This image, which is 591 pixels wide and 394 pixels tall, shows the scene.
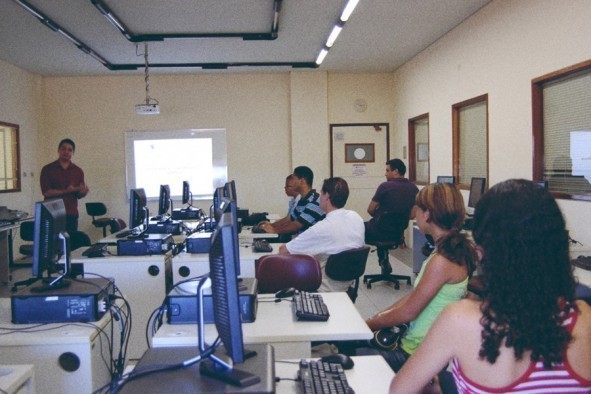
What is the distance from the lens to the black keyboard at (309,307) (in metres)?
2.23

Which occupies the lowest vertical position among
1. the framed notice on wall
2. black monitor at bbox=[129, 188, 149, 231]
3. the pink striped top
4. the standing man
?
the pink striped top

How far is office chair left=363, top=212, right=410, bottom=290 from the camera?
5609 mm

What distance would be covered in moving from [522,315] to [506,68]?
4316 mm

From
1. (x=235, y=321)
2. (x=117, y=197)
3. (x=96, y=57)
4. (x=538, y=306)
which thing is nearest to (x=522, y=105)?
(x=538, y=306)

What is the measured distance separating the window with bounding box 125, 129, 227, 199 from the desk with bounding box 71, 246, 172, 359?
5181mm

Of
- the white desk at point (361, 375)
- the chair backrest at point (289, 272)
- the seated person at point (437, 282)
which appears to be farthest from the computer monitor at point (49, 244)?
the seated person at point (437, 282)

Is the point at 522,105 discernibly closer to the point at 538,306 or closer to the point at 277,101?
the point at 538,306

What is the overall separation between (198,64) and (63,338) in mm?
6452

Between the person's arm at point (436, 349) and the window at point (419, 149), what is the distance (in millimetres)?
6484

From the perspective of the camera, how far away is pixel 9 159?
7.65m

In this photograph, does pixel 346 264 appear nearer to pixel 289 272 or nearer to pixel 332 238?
pixel 332 238

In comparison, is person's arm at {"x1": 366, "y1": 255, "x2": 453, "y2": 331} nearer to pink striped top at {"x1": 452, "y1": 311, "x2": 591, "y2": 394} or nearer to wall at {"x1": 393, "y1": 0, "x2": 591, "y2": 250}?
pink striped top at {"x1": 452, "y1": 311, "x2": 591, "y2": 394}

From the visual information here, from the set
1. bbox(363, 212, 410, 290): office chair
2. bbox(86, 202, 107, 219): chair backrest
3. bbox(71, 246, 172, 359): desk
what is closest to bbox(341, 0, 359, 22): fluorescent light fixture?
bbox(363, 212, 410, 290): office chair

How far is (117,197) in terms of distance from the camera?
8836mm
